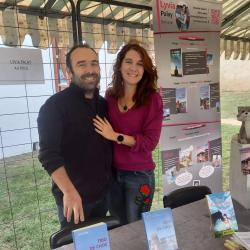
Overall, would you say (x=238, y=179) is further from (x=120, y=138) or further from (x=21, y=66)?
(x=21, y=66)

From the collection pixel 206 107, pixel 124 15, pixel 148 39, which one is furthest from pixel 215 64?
pixel 124 15

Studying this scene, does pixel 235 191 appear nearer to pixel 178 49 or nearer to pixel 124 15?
pixel 178 49

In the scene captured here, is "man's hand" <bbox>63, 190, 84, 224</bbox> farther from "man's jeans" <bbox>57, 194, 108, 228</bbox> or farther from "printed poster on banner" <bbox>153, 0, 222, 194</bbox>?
"printed poster on banner" <bbox>153, 0, 222, 194</bbox>

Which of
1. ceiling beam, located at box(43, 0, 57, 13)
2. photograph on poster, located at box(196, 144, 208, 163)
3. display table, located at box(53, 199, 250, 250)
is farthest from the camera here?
photograph on poster, located at box(196, 144, 208, 163)

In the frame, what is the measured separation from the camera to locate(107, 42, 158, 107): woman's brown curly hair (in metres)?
1.62

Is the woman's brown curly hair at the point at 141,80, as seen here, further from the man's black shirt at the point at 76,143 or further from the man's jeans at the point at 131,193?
the man's jeans at the point at 131,193

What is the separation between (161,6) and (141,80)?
70 cm

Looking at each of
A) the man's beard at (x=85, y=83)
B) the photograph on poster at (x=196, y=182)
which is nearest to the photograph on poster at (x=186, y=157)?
the photograph on poster at (x=196, y=182)

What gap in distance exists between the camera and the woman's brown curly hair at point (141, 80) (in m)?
1.62

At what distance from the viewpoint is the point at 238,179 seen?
5.25 feet

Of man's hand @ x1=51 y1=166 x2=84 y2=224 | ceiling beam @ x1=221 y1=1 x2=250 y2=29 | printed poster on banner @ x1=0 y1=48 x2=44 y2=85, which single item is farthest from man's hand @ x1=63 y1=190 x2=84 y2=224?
ceiling beam @ x1=221 y1=1 x2=250 y2=29

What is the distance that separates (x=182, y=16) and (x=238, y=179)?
1195 millimetres

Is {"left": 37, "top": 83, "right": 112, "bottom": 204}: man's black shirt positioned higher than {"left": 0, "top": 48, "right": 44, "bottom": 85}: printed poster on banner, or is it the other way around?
{"left": 0, "top": 48, "right": 44, "bottom": 85}: printed poster on banner

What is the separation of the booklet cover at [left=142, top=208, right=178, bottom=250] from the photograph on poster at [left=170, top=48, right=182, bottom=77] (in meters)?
1.41
